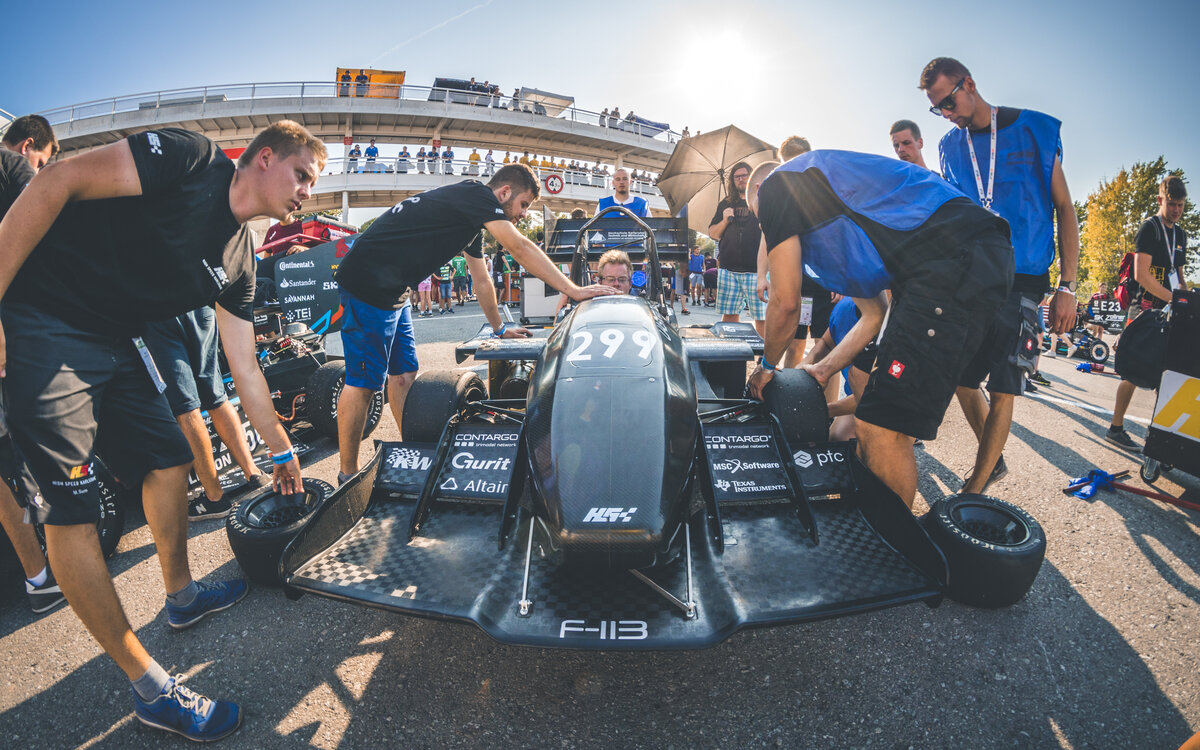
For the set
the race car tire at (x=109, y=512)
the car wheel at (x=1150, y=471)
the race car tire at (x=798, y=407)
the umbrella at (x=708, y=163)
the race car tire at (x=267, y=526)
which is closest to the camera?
the race car tire at (x=267, y=526)

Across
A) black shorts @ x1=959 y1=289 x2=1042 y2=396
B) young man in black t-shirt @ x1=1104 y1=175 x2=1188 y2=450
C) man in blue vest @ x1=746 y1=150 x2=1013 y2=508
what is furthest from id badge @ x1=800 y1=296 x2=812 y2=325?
young man in black t-shirt @ x1=1104 y1=175 x2=1188 y2=450

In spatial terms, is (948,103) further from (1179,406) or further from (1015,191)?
(1179,406)

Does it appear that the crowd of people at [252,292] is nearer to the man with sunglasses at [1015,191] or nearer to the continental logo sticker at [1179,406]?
the man with sunglasses at [1015,191]

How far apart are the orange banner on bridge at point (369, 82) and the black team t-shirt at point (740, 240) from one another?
103ft

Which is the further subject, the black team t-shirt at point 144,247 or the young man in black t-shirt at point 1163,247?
the young man in black t-shirt at point 1163,247

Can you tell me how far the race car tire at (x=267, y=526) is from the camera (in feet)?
6.98

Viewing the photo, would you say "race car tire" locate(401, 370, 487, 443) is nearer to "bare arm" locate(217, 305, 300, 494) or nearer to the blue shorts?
the blue shorts

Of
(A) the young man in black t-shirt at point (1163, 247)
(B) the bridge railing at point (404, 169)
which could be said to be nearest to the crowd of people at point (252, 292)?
(A) the young man in black t-shirt at point (1163, 247)

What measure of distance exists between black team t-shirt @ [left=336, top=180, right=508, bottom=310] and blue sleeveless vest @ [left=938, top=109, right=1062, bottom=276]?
9.15 ft

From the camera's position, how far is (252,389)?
82.4 inches

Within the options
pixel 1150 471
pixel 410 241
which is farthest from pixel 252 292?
pixel 1150 471

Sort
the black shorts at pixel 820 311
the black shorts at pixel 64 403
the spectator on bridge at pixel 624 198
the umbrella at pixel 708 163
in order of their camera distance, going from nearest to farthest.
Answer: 1. the black shorts at pixel 64 403
2. the black shorts at pixel 820 311
3. the spectator on bridge at pixel 624 198
4. the umbrella at pixel 708 163

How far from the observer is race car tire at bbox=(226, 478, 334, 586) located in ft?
6.98

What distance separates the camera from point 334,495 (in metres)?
2.02
